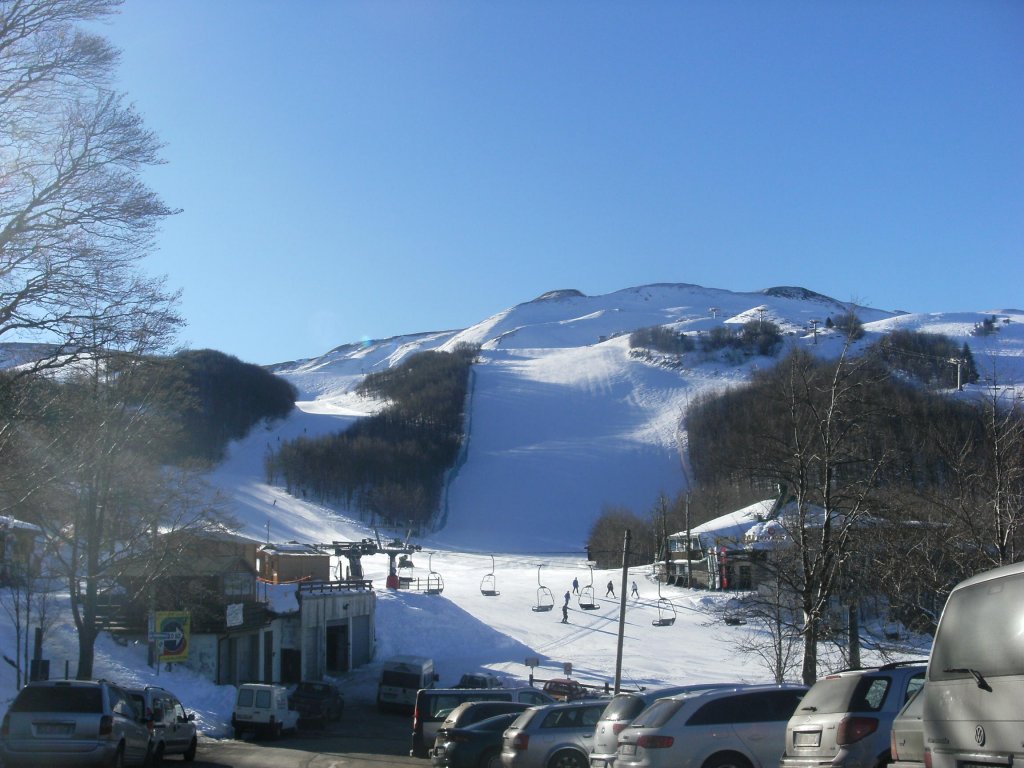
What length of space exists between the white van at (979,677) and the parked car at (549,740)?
363 inches

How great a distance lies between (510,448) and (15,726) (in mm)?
150708

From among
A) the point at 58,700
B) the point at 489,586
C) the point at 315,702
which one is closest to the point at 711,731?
the point at 58,700

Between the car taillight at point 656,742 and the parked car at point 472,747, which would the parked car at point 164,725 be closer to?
the parked car at point 472,747

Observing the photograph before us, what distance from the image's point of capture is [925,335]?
19912cm

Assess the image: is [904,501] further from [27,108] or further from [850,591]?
[27,108]

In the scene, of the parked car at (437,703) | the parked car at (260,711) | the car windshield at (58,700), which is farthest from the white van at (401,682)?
the car windshield at (58,700)

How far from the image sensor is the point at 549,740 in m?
15.7

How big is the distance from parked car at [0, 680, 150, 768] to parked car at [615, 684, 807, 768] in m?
8.02

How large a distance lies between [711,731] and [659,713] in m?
0.66

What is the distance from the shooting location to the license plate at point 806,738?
Answer: 34.4 feet

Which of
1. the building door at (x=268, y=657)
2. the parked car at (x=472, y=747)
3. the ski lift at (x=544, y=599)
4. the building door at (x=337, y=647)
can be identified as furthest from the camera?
the ski lift at (x=544, y=599)

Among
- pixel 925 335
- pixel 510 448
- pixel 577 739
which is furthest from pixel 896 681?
pixel 925 335

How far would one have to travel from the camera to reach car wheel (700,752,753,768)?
1227 centimetres

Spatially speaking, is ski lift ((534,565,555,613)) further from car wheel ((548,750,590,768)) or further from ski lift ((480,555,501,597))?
car wheel ((548,750,590,768))
